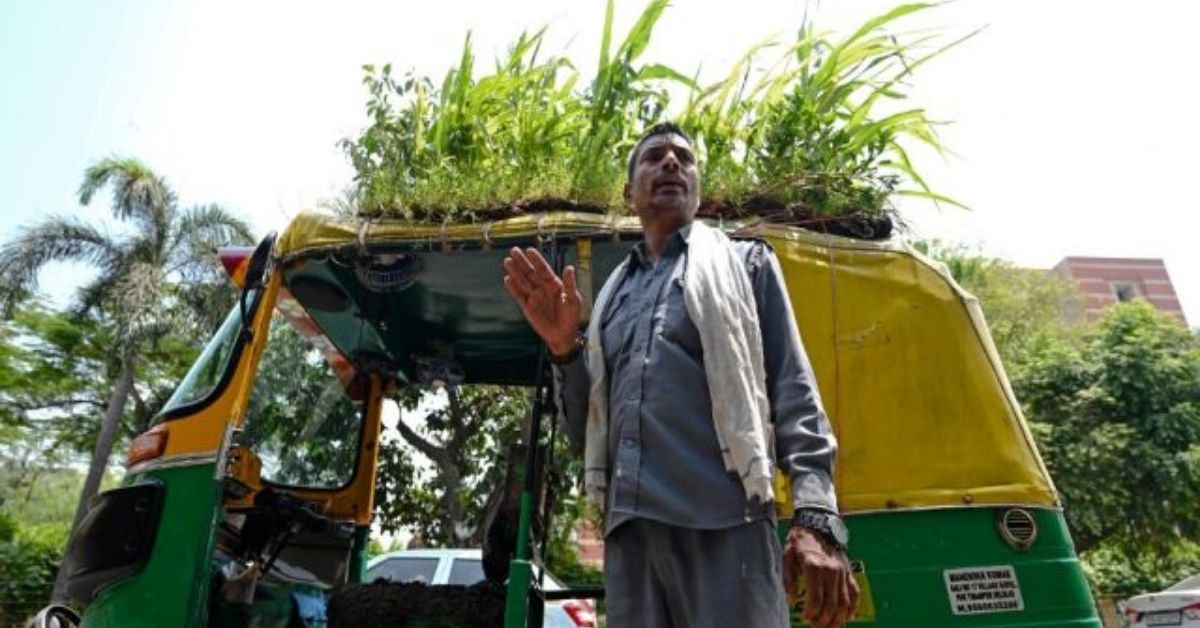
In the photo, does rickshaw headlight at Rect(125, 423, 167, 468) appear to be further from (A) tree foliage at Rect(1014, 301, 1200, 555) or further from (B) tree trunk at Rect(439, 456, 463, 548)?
(A) tree foliage at Rect(1014, 301, 1200, 555)

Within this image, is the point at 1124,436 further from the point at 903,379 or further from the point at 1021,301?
the point at 903,379

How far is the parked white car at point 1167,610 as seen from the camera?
8.48 metres

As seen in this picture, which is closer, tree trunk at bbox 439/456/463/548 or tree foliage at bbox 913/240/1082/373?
tree trunk at bbox 439/456/463/548

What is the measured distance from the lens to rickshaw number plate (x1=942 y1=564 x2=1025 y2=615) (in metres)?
2.31

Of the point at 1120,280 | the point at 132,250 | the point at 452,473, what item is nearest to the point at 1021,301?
the point at 1120,280

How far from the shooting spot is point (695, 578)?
1.65 meters

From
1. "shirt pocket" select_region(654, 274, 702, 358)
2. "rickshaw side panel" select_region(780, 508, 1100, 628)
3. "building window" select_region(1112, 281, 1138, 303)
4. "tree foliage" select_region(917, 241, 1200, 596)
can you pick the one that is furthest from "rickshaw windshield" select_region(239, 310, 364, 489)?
"building window" select_region(1112, 281, 1138, 303)

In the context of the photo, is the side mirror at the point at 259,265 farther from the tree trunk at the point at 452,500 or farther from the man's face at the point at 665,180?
the tree trunk at the point at 452,500

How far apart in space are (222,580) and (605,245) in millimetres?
2280

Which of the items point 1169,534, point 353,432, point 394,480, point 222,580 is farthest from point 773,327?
point 1169,534

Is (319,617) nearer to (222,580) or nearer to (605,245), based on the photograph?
(222,580)

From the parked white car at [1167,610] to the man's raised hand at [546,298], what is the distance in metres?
9.49

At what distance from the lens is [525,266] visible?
2.06 metres

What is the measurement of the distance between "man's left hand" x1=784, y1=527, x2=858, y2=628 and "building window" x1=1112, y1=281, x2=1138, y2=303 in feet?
132
